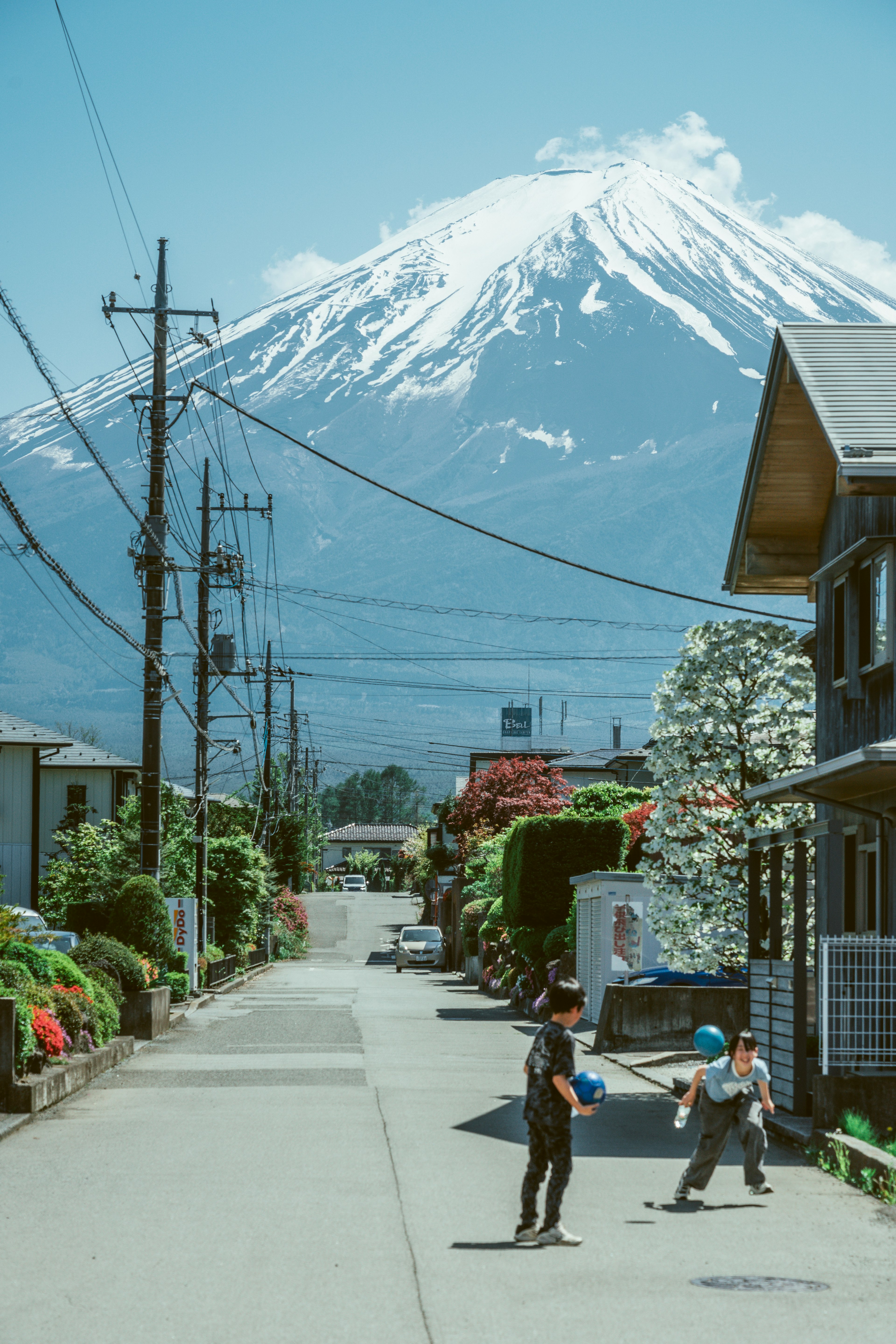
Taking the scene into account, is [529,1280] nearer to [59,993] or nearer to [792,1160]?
[792,1160]

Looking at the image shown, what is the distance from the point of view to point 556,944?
32469mm

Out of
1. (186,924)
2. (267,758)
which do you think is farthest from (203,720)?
(267,758)

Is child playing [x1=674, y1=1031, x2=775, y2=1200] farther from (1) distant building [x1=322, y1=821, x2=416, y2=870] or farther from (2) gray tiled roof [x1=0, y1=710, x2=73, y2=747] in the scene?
(1) distant building [x1=322, y1=821, x2=416, y2=870]

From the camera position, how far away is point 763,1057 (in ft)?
49.2

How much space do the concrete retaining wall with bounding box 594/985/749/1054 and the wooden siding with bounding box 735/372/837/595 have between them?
5.82 m

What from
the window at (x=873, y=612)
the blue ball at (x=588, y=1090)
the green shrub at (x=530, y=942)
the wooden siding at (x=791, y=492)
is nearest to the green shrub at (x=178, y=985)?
the green shrub at (x=530, y=942)

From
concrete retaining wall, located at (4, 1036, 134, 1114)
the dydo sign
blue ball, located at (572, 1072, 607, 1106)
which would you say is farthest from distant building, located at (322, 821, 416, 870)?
blue ball, located at (572, 1072, 607, 1106)

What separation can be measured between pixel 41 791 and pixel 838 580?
139 feet

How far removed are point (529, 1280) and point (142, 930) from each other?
1924 centimetres

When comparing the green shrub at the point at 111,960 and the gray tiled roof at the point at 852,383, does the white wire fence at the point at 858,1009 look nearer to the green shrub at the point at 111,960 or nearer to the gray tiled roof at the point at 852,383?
the gray tiled roof at the point at 852,383

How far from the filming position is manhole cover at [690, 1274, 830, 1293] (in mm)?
7520

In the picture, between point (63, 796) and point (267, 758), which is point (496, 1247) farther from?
point (63, 796)

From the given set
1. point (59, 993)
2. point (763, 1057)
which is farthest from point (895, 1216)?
point (59, 993)

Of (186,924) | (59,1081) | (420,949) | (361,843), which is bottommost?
(361,843)
